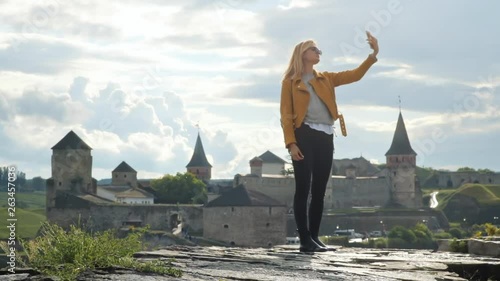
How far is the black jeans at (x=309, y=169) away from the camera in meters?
8.45

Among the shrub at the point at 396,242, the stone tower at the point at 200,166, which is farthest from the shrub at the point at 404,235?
the stone tower at the point at 200,166

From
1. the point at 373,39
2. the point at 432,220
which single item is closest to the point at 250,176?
→ the point at 432,220

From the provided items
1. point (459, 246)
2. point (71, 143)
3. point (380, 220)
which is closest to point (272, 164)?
point (380, 220)

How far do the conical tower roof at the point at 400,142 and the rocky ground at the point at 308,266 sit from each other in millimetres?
85925

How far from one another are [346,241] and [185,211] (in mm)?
14037

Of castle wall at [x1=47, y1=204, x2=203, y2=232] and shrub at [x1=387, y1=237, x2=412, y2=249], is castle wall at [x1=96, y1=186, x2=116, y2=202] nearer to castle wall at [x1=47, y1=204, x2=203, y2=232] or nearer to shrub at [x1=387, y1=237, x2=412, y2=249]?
castle wall at [x1=47, y1=204, x2=203, y2=232]

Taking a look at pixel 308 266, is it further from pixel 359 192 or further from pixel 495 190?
pixel 495 190

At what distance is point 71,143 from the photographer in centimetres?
7562

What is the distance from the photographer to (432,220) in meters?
83.4

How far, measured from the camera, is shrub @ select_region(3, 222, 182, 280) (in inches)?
216

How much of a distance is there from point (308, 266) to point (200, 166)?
96.4m

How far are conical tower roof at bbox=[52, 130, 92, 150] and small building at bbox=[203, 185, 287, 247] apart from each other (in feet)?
44.8

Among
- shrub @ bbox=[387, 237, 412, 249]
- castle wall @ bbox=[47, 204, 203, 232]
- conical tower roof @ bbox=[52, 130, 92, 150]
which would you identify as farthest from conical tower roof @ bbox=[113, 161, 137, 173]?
shrub @ bbox=[387, 237, 412, 249]

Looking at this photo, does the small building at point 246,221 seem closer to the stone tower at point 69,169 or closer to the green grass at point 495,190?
the stone tower at point 69,169
